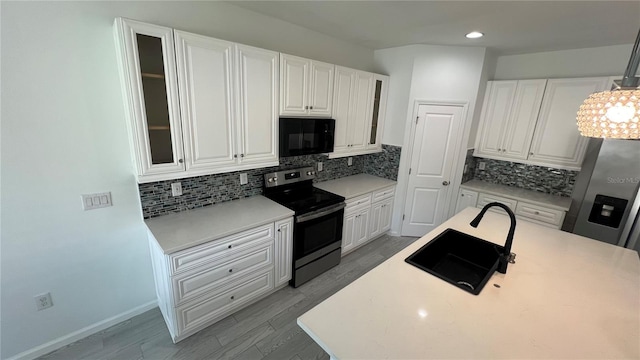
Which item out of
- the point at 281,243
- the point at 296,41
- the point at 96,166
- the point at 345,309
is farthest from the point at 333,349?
the point at 296,41

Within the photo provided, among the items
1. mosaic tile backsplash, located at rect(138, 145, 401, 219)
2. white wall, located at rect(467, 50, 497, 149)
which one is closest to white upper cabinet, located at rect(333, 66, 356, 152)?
mosaic tile backsplash, located at rect(138, 145, 401, 219)

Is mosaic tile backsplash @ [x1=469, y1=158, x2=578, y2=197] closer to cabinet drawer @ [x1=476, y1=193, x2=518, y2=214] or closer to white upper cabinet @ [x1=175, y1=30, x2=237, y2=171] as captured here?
cabinet drawer @ [x1=476, y1=193, x2=518, y2=214]

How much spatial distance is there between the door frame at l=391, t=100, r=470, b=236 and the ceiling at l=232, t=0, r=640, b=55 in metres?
0.71

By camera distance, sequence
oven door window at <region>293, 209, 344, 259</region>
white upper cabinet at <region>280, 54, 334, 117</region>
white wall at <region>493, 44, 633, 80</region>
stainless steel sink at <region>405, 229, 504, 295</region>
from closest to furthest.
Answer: stainless steel sink at <region>405, 229, 504, 295</region>, white upper cabinet at <region>280, 54, 334, 117</region>, oven door window at <region>293, 209, 344, 259</region>, white wall at <region>493, 44, 633, 80</region>

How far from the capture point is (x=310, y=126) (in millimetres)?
2654

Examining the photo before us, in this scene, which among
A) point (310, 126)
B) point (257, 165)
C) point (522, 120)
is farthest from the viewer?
point (522, 120)

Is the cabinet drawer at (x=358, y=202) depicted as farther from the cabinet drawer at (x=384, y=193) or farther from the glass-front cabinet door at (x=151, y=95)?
the glass-front cabinet door at (x=151, y=95)

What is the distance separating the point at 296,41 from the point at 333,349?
9.00 ft

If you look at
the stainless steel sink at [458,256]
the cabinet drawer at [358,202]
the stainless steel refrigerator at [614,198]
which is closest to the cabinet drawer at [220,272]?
the cabinet drawer at [358,202]

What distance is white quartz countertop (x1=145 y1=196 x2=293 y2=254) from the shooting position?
71.1 inches

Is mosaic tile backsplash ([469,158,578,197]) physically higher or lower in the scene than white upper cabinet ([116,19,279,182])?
lower

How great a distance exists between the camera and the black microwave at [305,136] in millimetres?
2473

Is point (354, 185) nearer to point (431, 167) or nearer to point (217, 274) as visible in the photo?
point (431, 167)

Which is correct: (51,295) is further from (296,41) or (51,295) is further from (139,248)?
(296,41)
